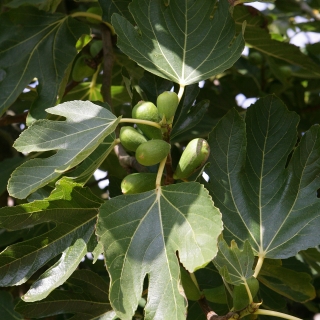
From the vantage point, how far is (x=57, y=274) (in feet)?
3.88

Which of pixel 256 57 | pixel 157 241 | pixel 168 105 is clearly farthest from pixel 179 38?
pixel 256 57

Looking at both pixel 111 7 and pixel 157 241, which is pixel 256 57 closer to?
pixel 111 7

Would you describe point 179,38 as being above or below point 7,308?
above

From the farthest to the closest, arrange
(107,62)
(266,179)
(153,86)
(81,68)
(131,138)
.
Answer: (81,68)
(107,62)
(153,86)
(266,179)
(131,138)

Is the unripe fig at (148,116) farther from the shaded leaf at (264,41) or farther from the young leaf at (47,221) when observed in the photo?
the shaded leaf at (264,41)

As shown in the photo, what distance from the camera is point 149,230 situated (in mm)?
1116

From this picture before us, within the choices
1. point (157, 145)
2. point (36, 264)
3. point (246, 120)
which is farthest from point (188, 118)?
point (36, 264)

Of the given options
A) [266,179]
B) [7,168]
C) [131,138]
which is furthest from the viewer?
[7,168]

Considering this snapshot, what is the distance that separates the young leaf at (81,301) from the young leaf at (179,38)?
0.56 metres

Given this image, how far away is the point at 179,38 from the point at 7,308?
95cm

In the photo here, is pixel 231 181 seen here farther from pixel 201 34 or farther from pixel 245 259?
pixel 201 34

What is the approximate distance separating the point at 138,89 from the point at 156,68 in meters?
0.12

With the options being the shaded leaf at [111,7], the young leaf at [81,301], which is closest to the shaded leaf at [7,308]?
the young leaf at [81,301]

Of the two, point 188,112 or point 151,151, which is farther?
point 188,112
